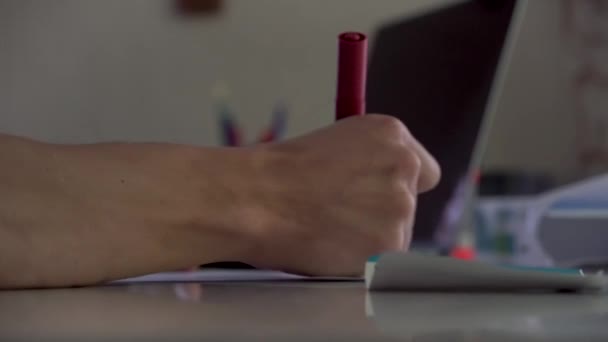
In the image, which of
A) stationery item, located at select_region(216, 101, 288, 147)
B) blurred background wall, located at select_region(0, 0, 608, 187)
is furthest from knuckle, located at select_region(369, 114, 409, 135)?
stationery item, located at select_region(216, 101, 288, 147)

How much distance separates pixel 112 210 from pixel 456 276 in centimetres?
18

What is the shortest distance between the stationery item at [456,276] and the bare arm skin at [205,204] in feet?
0.38

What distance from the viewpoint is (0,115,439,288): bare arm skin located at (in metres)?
0.43

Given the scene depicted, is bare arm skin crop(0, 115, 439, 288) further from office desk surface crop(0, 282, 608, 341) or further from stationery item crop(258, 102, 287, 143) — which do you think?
stationery item crop(258, 102, 287, 143)

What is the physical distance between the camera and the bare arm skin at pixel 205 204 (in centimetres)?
43

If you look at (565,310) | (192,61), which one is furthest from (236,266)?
(192,61)

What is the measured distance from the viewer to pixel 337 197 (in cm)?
52

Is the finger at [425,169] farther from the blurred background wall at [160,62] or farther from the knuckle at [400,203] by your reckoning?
the blurred background wall at [160,62]

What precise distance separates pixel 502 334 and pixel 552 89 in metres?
2.05

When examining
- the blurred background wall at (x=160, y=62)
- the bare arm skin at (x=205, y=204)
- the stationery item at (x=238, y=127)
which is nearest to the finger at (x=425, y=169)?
the bare arm skin at (x=205, y=204)

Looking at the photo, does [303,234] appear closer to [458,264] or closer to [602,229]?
[458,264]

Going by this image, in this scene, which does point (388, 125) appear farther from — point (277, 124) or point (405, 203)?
point (277, 124)

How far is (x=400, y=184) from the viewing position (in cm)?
54

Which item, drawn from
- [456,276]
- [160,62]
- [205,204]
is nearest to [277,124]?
[160,62]
